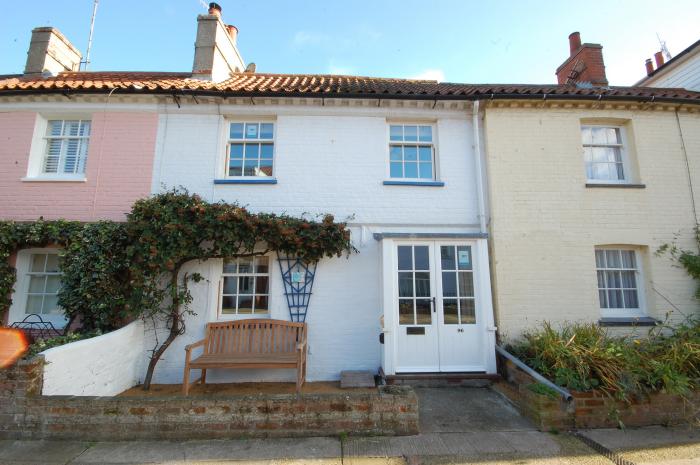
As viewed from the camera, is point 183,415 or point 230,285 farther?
point 230,285

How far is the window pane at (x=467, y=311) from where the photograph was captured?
617 cm

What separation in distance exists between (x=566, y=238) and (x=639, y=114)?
351cm

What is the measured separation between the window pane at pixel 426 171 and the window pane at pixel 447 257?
1749mm

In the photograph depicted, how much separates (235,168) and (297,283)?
291cm

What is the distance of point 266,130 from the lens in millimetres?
7328

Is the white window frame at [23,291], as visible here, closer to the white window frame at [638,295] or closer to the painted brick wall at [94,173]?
the painted brick wall at [94,173]

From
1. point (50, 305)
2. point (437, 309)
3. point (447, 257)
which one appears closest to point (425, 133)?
point (447, 257)

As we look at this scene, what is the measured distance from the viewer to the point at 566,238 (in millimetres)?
6734

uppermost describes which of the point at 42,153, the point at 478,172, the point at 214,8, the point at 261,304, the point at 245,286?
the point at 214,8

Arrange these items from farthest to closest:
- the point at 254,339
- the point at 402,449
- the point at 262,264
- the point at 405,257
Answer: the point at 262,264 → the point at 405,257 → the point at 254,339 → the point at 402,449

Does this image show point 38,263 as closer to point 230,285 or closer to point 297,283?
point 230,285

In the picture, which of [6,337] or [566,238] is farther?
[566,238]

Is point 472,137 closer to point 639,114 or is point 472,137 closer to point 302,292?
point 639,114

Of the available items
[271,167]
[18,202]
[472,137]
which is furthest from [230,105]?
[472,137]
